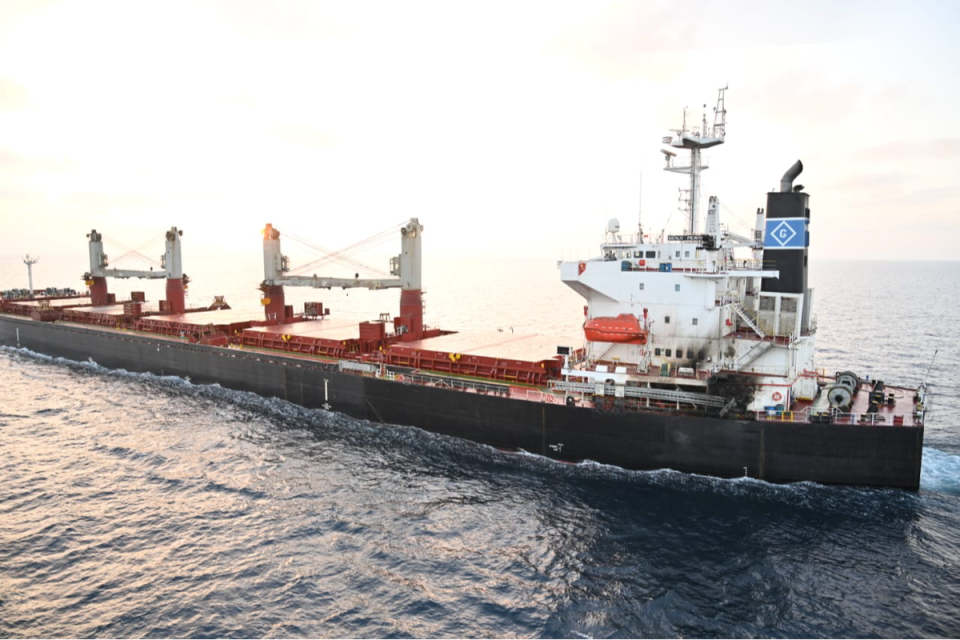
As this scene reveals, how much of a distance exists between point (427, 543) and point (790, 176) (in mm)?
24943

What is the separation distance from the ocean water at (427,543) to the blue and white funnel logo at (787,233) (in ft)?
38.9

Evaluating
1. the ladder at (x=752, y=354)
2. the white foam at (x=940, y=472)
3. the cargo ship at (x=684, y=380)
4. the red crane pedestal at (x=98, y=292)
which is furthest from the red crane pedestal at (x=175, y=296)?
the white foam at (x=940, y=472)

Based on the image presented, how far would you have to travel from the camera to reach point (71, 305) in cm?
6881

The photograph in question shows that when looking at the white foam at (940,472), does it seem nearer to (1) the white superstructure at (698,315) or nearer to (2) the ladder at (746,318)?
(1) the white superstructure at (698,315)

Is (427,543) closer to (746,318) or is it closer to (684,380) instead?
(684,380)

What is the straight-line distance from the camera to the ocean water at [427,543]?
1762cm

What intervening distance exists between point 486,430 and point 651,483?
9.65 metres

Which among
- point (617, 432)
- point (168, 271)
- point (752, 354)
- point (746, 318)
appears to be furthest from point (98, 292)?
point (752, 354)

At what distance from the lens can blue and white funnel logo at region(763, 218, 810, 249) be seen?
92.6ft

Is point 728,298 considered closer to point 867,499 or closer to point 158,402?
point 867,499

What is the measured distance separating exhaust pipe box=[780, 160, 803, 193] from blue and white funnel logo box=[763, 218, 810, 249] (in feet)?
5.36

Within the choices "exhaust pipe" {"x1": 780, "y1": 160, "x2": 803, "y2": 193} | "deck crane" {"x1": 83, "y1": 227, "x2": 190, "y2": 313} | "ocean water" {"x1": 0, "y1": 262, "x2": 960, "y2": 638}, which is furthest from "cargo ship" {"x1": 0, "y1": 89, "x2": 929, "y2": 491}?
"deck crane" {"x1": 83, "y1": 227, "x2": 190, "y2": 313}

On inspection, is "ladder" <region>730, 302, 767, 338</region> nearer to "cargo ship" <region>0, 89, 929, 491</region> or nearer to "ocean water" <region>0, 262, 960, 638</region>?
"cargo ship" <region>0, 89, 929, 491</region>

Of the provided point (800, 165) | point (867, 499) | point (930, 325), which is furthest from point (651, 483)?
point (930, 325)
